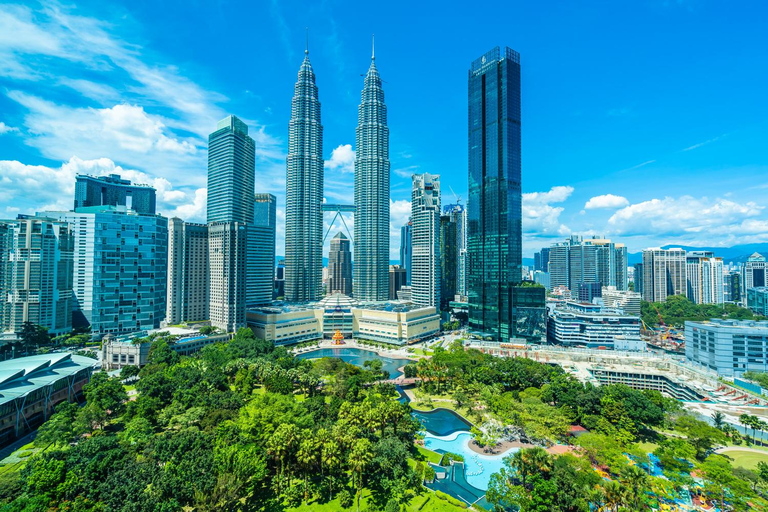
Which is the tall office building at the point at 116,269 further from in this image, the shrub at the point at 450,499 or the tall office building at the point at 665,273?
the tall office building at the point at 665,273

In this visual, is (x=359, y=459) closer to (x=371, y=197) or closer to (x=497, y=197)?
(x=497, y=197)

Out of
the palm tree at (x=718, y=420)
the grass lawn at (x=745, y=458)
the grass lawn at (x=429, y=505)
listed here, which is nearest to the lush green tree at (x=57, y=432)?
the grass lawn at (x=429, y=505)

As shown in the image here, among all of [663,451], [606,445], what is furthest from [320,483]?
[663,451]

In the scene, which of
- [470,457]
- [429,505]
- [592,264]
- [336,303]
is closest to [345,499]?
[429,505]

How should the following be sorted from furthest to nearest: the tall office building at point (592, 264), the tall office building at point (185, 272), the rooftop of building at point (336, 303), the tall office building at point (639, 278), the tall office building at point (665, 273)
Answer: the tall office building at point (592, 264), the tall office building at point (639, 278), the tall office building at point (665, 273), the rooftop of building at point (336, 303), the tall office building at point (185, 272)

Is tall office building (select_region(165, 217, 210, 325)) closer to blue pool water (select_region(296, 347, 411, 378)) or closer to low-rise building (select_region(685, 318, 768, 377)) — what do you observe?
blue pool water (select_region(296, 347, 411, 378))

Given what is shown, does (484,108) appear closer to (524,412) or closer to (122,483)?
(524,412)
